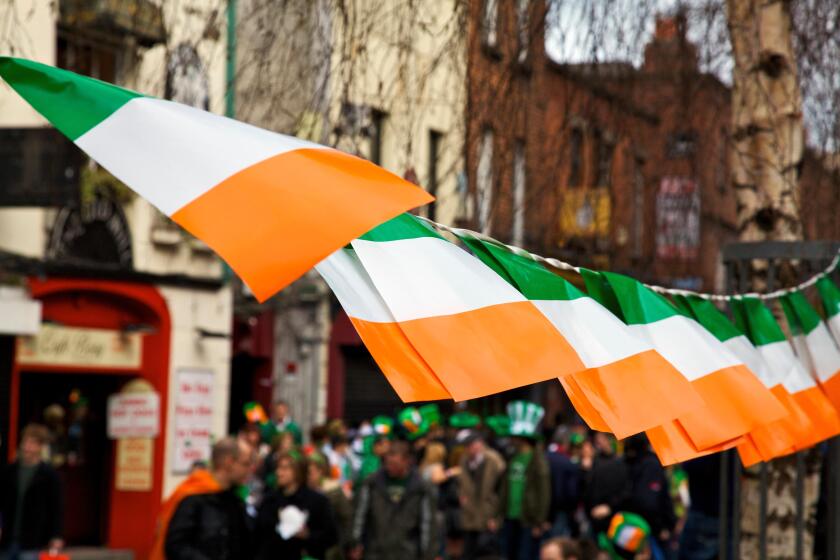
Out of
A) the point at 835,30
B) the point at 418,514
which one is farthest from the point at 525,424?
the point at 835,30

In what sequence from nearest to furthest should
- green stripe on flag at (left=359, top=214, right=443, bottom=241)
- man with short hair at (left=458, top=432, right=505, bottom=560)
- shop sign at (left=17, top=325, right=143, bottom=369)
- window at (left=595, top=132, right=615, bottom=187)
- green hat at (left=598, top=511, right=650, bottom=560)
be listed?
green stripe on flag at (left=359, top=214, right=443, bottom=241)
window at (left=595, top=132, right=615, bottom=187)
green hat at (left=598, top=511, right=650, bottom=560)
man with short hair at (left=458, top=432, right=505, bottom=560)
shop sign at (left=17, top=325, right=143, bottom=369)

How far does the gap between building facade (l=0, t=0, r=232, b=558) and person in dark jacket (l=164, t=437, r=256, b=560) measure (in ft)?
27.0

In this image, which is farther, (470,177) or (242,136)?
(470,177)

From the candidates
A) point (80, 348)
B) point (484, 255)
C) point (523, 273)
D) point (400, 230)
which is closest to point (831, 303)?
point (523, 273)

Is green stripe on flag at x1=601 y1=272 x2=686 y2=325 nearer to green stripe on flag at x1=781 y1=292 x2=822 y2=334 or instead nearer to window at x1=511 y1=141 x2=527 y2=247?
green stripe on flag at x1=781 y1=292 x2=822 y2=334

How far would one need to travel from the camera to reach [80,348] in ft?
63.7

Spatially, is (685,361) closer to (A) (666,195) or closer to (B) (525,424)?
(A) (666,195)

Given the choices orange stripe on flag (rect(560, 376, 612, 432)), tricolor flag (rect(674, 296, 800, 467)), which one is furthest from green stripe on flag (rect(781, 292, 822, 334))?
orange stripe on flag (rect(560, 376, 612, 432))

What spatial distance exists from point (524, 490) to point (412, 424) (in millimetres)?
3124

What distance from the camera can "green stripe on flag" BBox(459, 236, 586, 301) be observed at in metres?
4.15

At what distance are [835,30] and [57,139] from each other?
30.9ft

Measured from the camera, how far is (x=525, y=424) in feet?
56.6

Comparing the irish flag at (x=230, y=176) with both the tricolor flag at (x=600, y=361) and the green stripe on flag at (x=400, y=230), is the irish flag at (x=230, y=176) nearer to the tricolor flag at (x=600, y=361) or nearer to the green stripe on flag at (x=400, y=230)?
the green stripe on flag at (x=400, y=230)

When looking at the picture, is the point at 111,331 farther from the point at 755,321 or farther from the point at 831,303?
the point at 755,321
